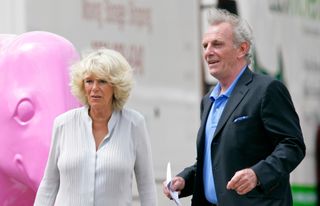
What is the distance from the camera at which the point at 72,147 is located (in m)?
5.01

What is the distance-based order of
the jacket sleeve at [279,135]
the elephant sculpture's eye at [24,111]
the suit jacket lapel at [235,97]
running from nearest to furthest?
the jacket sleeve at [279,135], the suit jacket lapel at [235,97], the elephant sculpture's eye at [24,111]

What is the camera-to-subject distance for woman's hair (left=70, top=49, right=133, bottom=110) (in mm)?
5055

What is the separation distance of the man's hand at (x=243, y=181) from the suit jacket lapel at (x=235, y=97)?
295 millimetres

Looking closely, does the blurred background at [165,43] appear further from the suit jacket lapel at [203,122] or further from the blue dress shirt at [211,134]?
the blue dress shirt at [211,134]

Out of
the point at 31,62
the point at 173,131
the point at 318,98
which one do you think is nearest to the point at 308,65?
the point at 318,98

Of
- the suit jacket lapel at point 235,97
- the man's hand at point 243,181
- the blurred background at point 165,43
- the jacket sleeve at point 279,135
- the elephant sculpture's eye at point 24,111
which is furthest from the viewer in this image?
the blurred background at point 165,43

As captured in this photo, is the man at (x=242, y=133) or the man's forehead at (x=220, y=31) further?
the man's forehead at (x=220, y=31)

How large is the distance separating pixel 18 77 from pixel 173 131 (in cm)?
340

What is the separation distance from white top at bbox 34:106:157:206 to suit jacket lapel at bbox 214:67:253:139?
1.10ft

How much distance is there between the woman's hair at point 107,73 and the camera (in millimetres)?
5055

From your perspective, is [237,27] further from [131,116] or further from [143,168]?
[143,168]

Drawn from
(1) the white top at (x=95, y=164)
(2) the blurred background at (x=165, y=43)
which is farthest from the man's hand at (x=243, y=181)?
(2) the blurred background at (x=165, y=43)

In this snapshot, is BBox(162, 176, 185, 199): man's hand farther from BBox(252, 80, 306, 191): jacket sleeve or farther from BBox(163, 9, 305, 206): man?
BBox(252, 80, 306, 191): jacket sleeve

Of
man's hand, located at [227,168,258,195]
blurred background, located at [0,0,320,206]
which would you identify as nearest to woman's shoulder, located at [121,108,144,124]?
man's hand, located at [227,168,258,195]
